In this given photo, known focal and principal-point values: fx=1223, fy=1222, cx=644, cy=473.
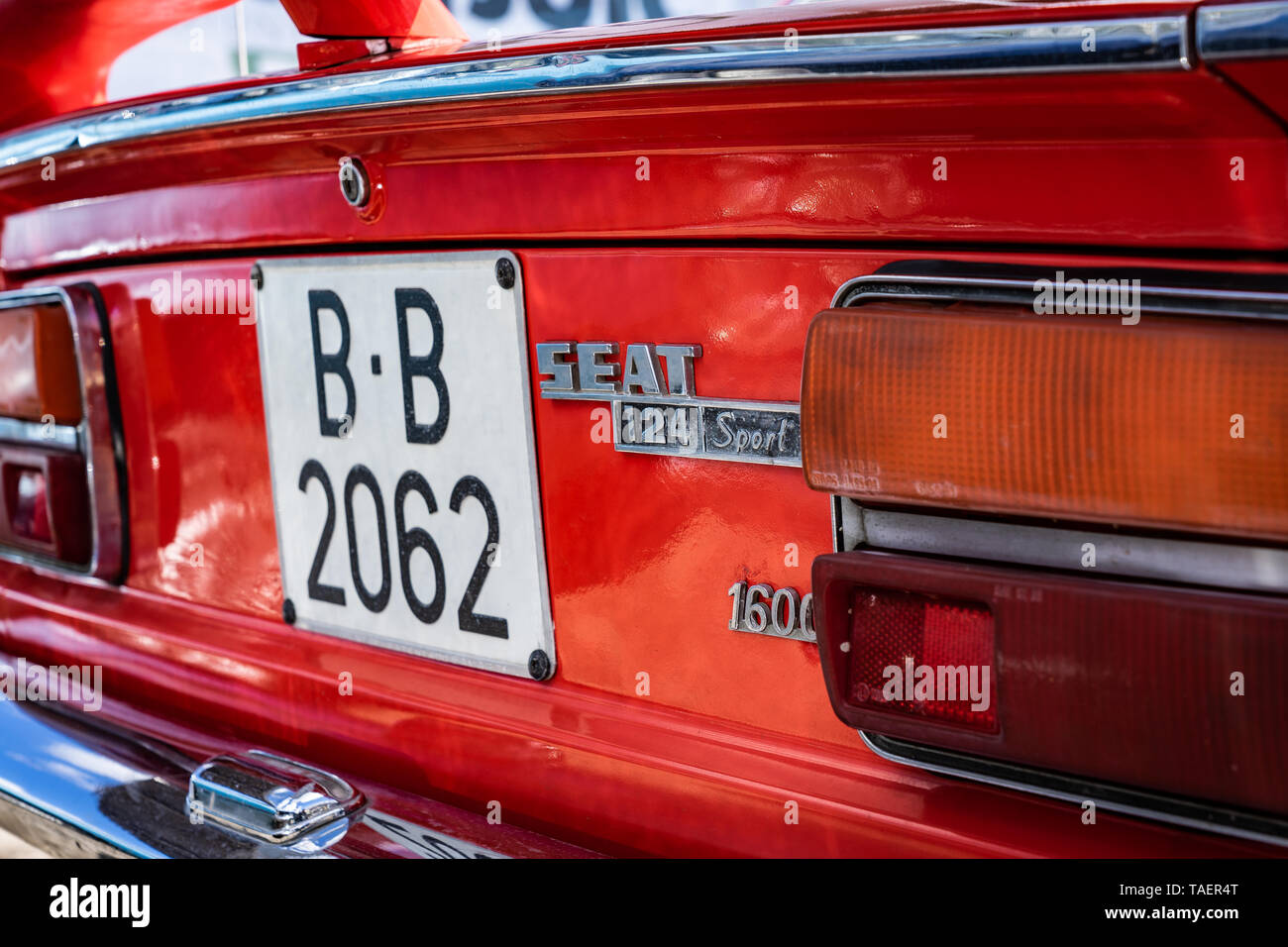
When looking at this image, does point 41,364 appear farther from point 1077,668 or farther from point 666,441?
point 1077,668

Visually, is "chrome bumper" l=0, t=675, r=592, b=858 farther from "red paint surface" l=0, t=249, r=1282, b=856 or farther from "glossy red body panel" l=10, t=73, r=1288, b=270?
"glossy red body panel" l=10, t=73, r=1288, b=270

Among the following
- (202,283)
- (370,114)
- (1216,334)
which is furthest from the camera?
(202,283)

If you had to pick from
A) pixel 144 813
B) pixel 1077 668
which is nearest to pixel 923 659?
pixel 1077 668

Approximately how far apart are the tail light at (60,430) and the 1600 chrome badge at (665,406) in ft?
2.57

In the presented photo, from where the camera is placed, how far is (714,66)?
99 centimetres

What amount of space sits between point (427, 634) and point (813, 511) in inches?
19.9

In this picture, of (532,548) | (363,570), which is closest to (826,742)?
(532,548)

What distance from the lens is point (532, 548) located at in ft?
4.19

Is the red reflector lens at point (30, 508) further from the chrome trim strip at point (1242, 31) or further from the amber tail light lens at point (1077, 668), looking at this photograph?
the chrome trim strip at point (1242, 31)

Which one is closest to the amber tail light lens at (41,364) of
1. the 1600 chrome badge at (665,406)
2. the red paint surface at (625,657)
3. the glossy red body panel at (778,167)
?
the red paint surface at (625,657)

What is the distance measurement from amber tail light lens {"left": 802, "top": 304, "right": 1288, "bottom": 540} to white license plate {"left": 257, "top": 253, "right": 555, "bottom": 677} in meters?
0.40

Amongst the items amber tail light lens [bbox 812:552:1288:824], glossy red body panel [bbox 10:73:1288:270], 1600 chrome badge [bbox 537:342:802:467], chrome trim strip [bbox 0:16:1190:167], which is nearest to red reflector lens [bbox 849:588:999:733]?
amber tail light lens [bbox 812:552:1288:824]

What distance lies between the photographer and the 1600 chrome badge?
3.63 feet
